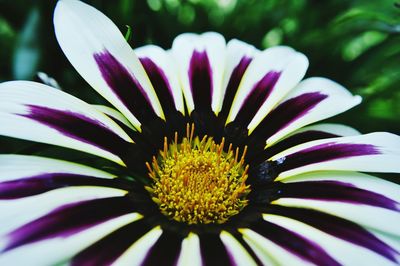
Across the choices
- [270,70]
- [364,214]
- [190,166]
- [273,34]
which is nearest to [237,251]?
[364,214]

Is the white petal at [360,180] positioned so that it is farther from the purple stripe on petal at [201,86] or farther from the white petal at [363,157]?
the purple stripe on petal at [201,86]

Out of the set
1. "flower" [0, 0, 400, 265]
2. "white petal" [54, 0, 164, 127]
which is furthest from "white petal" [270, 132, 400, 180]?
"white petal" [54, 0, 164, 127]

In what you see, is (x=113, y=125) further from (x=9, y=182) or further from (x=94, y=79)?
(x=9, y=182)

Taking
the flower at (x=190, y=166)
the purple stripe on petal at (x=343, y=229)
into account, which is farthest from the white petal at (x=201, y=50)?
the purple stripe on petal at (x=343, y=229)

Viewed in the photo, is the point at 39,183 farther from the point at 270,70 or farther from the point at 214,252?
the point at 270,70

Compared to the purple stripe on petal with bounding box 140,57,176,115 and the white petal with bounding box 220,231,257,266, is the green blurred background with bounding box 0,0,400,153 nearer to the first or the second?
the purple stripe on petal with bounding box 140,57,176,115

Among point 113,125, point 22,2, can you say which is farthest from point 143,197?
point 22,2
